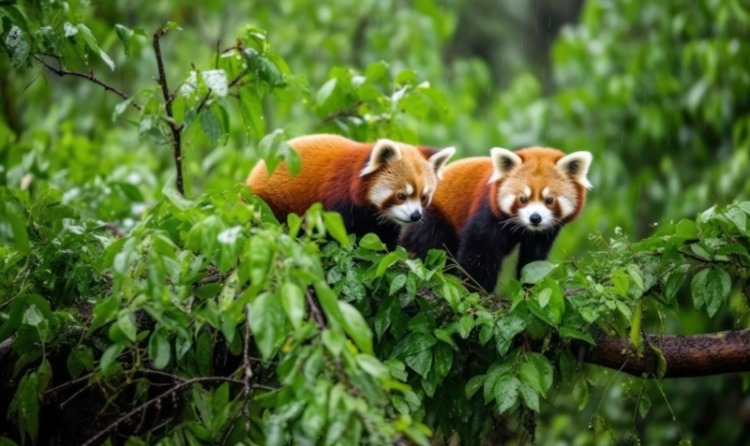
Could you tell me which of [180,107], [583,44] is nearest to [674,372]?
[180,107]

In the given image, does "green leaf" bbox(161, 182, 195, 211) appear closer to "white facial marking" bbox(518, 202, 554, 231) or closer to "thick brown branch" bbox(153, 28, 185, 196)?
"thick brown branch" bbox(153, 28, 185, 196)

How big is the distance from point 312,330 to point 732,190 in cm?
397

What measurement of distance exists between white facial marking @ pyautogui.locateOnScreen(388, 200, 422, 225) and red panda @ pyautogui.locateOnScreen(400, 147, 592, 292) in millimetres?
296

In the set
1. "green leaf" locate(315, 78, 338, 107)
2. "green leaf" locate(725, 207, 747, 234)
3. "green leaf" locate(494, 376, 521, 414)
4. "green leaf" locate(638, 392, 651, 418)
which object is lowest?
"green leaf" locate(638, 392, 651, 418)

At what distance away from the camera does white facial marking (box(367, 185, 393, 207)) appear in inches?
140

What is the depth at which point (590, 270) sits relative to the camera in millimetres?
3223

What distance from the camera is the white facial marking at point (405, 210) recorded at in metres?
3.55

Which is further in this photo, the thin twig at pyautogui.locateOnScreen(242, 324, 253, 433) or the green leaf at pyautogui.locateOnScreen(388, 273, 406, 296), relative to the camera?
the green leaf at pyautogui.locateOnScreen(388, 273, 406, 296)

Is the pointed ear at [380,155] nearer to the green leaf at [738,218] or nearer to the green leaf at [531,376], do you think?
the green leaf at [531,376]

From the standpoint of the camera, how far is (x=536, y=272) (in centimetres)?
306

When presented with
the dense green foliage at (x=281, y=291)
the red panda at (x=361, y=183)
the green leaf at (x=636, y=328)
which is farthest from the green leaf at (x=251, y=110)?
the green leaf at (x=636, y=328)

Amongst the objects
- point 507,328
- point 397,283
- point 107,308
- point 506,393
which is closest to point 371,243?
point 397,283

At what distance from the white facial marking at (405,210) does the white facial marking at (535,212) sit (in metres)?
0.41

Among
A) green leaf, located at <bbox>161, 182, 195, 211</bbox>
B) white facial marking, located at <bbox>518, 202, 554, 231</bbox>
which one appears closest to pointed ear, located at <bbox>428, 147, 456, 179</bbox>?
white facial marking, located at <bbox>518, 202, 554, 231</bbox>
